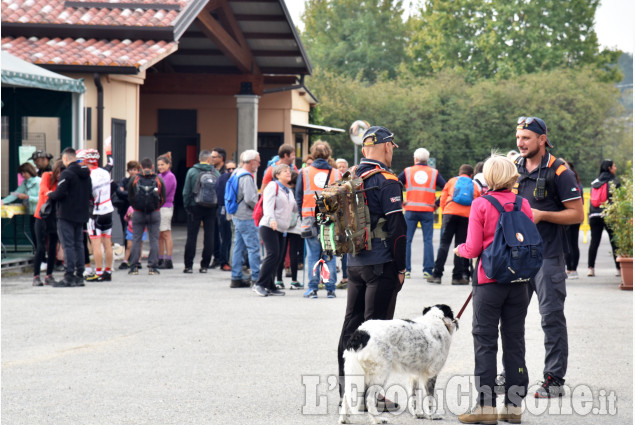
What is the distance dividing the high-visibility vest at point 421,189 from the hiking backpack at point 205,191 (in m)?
2.91

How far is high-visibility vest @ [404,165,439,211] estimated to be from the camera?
14.1 m

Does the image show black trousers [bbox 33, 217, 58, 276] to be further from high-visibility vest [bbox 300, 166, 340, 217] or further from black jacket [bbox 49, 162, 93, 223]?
high-visibility vest [bbox 300, 166, 340, 217]

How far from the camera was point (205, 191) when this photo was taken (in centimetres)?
1460

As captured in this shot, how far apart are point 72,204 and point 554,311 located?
7535 millimetres

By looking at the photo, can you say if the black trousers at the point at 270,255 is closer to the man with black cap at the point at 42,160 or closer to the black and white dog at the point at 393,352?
the man with black cap at the point at 42,160

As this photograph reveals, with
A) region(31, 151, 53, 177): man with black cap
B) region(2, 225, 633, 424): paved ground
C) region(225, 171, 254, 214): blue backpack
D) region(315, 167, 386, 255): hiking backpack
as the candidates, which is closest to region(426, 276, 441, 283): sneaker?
region(2, 225, 633, 424): paved ground

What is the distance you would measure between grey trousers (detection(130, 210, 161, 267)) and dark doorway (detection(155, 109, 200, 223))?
488 inches

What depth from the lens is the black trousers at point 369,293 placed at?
626 centimetres

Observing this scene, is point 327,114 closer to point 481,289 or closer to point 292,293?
point 292,293

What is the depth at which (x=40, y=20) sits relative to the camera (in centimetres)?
1923

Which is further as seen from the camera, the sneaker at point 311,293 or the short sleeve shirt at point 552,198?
the sneaker at point 311,293

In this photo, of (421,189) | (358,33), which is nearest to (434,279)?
(421,189)

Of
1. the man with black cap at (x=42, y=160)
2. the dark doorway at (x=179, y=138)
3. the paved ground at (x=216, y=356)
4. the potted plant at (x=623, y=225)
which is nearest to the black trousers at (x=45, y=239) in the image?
the paved ground at (x=216, y=356)

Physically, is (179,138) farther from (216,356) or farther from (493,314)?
(493,314)
